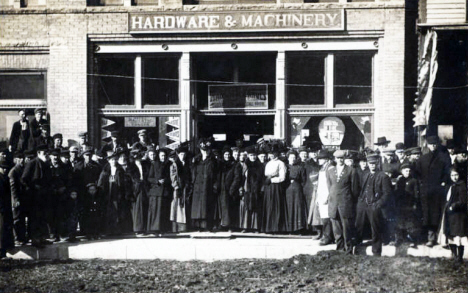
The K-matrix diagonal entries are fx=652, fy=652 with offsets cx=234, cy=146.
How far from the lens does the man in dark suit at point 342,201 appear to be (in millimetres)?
12250

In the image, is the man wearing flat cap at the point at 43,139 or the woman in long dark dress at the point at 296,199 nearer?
the woman in long dark dress at the point at 296,199

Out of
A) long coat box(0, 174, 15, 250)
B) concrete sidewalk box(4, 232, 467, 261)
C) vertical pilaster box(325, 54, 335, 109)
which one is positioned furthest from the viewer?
vertical pilaster box(325, 54, 335, 109)

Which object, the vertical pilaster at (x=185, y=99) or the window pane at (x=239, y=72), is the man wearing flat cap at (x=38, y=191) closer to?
the vertical pilaster at (x=185, y=99)

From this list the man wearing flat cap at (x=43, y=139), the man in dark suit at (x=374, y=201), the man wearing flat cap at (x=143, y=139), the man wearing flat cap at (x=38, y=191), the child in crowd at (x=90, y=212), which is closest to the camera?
the man in dark suit at (x=374, y=201)

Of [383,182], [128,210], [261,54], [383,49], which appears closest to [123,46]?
[261,54]

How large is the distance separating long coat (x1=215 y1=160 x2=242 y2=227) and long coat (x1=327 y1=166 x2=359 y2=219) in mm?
2137

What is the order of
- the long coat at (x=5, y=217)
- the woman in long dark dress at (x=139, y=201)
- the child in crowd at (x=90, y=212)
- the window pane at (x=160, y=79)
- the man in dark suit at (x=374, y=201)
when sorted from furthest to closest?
1. the window pane at (x=160, y=79)
2. the woman in long dark dress at (x=139, y=201)
3. the child in crowd at (x=90, y=212)
4. the man in dark suit at (x=374, y=201)
5. the long coat at (x=5, y=217)

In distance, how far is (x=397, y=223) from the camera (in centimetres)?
1229

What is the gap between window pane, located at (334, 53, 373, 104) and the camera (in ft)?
56.0

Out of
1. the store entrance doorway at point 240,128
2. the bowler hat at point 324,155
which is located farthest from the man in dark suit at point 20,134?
the bowler hat at point 324,155

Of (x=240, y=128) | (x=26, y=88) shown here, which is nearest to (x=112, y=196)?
(x=240, y=128)

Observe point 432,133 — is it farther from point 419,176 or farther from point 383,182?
point 383,182

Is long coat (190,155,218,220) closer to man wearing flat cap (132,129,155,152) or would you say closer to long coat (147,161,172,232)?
long coat (147,161,172,232)

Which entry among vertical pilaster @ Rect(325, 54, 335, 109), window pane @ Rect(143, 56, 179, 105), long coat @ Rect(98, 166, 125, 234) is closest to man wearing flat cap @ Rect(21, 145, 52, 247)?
long coat @ Rect(98, 166, 125, 234)
